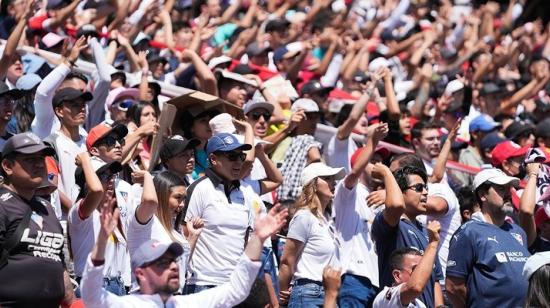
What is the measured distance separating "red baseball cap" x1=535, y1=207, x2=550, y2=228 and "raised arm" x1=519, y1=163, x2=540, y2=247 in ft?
0.20

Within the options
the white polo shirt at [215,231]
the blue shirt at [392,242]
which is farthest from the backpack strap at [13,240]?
the blue shirt at [392,242]

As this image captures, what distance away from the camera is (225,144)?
9.21 metres

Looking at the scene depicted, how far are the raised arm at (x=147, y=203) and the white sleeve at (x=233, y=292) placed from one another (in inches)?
47.8

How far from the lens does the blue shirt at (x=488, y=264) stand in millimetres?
8875

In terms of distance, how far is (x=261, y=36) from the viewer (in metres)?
16.8

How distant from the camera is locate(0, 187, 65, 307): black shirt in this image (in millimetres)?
7297

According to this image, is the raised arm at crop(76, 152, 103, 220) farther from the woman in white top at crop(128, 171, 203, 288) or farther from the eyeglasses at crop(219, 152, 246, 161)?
the eyeglasses at crop(219, 152, 246, 161)

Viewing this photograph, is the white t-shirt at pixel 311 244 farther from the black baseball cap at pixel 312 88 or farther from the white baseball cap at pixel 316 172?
the black baseball cap at pixel 312 88

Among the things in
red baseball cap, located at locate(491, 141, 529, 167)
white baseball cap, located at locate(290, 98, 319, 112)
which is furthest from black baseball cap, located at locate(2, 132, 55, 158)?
red baseball cap, located at locate(491, 141, 529, 167)

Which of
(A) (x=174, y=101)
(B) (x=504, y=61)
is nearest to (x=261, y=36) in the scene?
(B) (x=504, y=61)

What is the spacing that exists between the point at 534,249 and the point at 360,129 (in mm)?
3098

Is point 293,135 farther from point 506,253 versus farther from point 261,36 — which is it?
point 261,36

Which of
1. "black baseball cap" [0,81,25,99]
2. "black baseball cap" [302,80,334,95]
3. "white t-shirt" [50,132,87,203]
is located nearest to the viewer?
"black baseball cap" [0,81,25,99]

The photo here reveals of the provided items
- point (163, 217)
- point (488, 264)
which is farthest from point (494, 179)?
point (163, 217)
